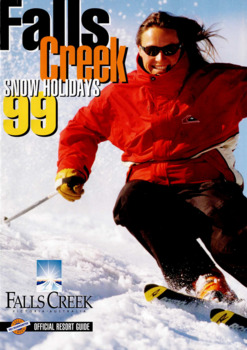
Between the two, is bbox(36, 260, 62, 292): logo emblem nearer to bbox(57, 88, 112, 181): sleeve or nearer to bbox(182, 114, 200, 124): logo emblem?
bbox(57, 88, 112, 181): sleeve

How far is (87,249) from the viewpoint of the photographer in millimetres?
3643

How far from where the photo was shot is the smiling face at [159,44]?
296 cm

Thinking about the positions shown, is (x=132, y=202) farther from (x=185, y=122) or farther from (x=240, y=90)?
(x=240, y=90)

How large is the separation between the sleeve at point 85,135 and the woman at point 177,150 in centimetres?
13

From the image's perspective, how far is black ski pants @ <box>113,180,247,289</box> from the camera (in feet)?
8.86

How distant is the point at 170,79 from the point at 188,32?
36 centimetres

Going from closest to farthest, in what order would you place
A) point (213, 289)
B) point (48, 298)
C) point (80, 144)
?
1. point (48, 298)
2. point (213, 289)
3. point (80, 144)

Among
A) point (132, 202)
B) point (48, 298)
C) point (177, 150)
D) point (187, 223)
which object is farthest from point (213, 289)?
point (48, 298)

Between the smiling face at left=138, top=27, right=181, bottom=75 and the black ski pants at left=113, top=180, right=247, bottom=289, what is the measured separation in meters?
0.65

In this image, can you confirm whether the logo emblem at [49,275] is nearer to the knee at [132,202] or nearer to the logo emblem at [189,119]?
the knee at [132,202]

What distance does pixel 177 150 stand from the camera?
2.90m

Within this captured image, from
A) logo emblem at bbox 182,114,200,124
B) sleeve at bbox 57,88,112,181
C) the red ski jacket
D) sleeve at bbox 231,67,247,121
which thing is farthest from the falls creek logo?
sleeve at bbox 231,67,247,121

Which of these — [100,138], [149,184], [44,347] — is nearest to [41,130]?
[100,138]

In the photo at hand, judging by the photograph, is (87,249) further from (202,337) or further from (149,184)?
(202,337)
